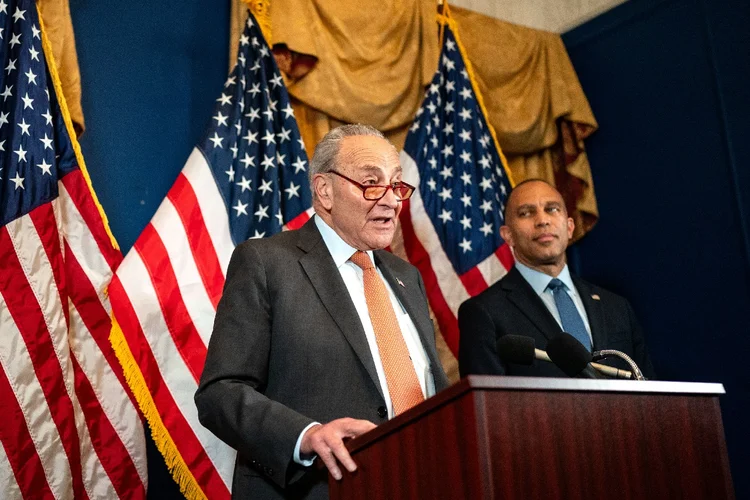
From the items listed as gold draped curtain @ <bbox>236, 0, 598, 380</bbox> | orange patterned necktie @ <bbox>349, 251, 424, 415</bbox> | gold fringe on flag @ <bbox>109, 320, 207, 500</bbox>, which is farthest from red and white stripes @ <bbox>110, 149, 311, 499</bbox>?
orange patterned necktie @ <bbox>349, 251, 424, 415</bbox>

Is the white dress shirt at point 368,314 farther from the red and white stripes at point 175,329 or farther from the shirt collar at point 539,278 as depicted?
the shirt collar at point 539,278

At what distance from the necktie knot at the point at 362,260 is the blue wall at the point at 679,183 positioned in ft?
7.81

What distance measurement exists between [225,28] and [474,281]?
1.69 m

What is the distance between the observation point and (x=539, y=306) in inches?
130

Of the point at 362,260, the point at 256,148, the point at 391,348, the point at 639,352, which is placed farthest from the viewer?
the point at 256,148

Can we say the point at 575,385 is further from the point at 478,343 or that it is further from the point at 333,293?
the point at 478,343

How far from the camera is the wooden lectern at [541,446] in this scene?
133 cm

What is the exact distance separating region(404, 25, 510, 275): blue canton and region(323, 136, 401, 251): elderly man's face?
5.70 ft

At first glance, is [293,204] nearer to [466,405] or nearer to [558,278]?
[558,278]

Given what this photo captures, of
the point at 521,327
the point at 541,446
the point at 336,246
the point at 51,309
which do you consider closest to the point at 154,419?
the point at 51,309

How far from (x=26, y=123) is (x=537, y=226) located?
2.03 metres

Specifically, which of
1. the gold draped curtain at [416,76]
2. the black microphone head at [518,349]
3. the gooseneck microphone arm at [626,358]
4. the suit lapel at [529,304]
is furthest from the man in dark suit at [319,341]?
the gold draped curtain at [416,76]

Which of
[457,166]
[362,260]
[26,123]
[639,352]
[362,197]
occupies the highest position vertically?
[26,123]

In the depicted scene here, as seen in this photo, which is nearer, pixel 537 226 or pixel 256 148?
pixel 537 226
